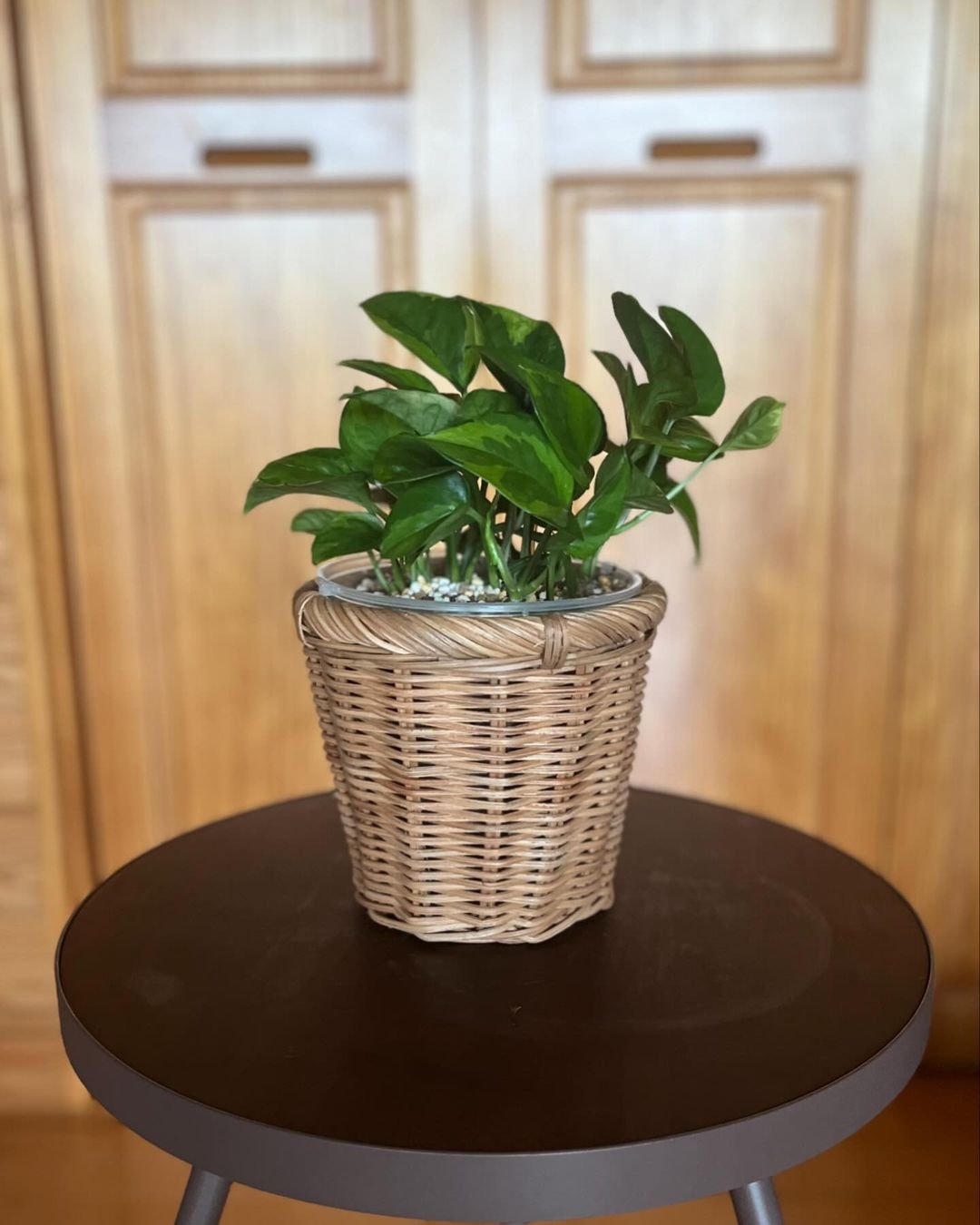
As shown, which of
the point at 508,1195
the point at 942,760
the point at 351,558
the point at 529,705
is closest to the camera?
the point at 508,1195

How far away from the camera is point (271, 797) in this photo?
135 cm

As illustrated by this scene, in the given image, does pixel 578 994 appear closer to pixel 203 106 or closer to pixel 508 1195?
pixel 508 1195

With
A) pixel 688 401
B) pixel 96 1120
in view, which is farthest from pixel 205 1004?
pixel 96 1120

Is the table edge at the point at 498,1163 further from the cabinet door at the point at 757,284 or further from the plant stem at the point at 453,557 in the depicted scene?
the cabinet door at the point at 757,284

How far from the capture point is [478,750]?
588 millimetres

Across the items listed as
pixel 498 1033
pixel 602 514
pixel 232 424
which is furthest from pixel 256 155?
pixel 498 1033

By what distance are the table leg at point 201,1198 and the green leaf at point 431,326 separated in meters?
0.46

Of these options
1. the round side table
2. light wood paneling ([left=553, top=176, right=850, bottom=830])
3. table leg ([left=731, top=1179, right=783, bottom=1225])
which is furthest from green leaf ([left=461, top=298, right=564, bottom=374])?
light wood paneling ([left=553, top=176, right=850, bottom=830])

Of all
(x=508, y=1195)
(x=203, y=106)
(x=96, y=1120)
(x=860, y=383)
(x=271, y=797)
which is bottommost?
(x=96, y=1120)

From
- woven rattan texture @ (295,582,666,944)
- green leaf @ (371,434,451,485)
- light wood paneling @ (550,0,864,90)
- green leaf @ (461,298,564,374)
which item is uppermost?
light wood paneling @ (550,0,864,90)

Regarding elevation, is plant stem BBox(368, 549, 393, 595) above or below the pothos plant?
below

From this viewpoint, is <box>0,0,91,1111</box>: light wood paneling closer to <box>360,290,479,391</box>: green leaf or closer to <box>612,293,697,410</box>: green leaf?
<box>360,290,479,391</box>: green leaf

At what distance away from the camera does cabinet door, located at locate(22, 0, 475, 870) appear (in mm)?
1179

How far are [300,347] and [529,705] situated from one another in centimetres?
78
